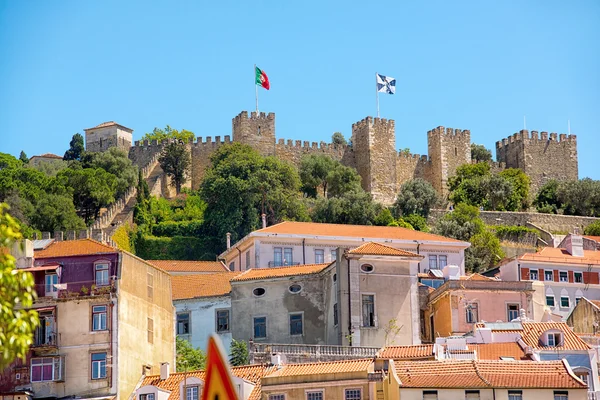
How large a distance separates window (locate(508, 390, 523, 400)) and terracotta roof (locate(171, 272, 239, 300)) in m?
20.2

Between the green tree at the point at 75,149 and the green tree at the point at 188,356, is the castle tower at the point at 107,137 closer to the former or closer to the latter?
the green tree at the point at 75,149

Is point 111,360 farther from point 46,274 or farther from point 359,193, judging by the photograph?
point 359,193

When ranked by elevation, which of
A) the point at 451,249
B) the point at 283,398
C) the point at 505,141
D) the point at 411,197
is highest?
the point at 505,141

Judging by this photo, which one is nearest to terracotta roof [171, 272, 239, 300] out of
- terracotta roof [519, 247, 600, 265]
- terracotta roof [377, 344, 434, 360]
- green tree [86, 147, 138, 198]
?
terracotta roof [377, 344, 434, 360]

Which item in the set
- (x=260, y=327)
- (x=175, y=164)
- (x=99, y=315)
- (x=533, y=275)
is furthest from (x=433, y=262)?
(x=175, y=164)

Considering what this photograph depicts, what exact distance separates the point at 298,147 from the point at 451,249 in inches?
1494

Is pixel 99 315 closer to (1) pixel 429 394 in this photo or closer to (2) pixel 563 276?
(1) pixel 429 394

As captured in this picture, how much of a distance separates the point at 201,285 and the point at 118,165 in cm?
4484

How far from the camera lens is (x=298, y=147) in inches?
4099

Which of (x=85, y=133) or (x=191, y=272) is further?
(x=85, y=133)

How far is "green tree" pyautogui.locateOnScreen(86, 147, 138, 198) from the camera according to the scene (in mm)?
96188

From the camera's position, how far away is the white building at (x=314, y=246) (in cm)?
6581

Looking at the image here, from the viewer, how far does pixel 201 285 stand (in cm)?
5672

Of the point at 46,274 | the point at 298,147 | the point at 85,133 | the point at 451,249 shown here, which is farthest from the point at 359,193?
the point at 46,274
